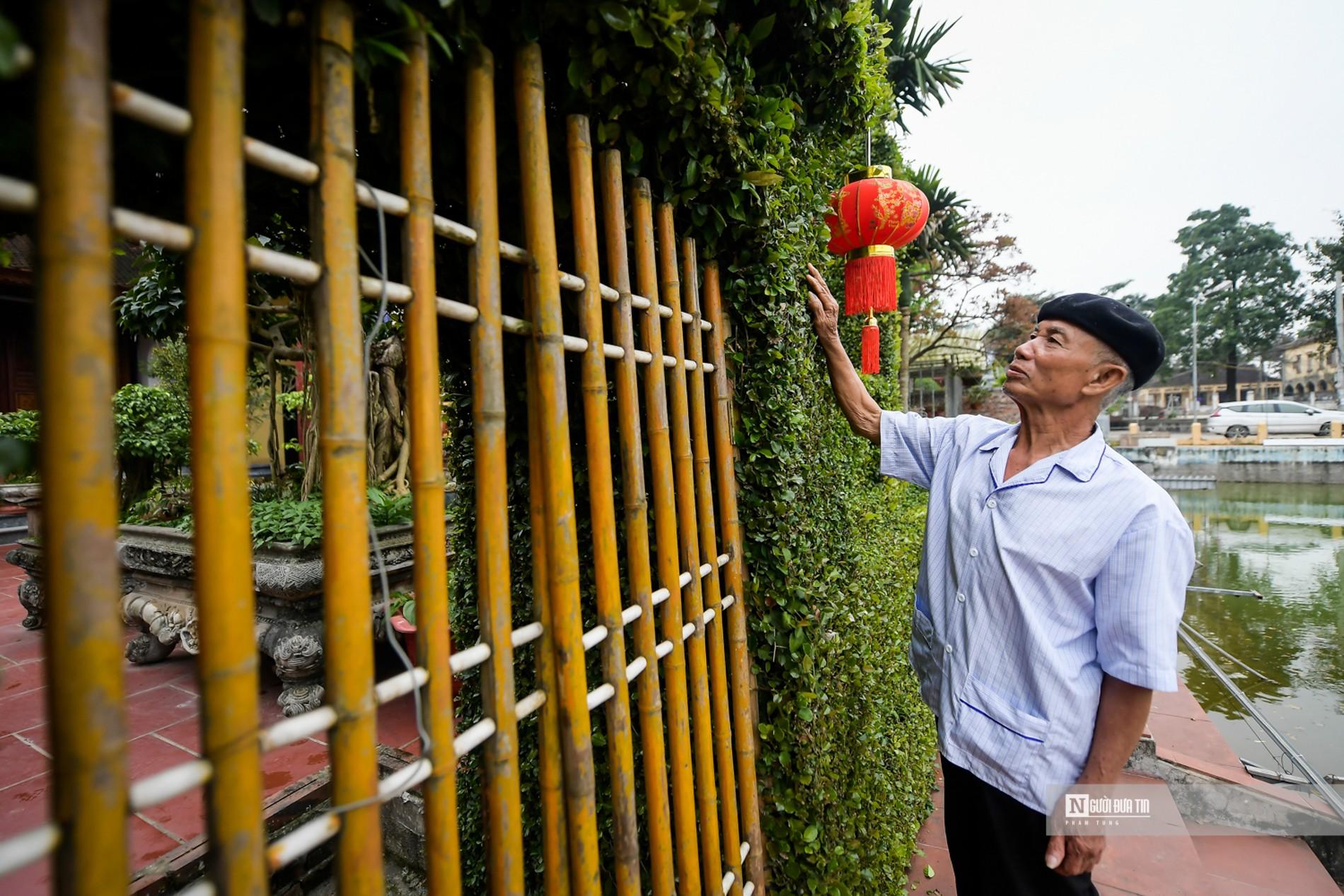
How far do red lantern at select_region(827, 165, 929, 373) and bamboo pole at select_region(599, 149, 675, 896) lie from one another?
7.73 feet

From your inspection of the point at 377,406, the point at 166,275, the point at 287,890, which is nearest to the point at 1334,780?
the point at 287,890

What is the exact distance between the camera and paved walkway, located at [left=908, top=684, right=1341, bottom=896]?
288 cm

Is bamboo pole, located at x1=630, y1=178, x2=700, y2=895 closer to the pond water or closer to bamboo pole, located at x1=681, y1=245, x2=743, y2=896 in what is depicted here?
bamboo pole, located at x1=681, y1=245, x2=743, y2=896

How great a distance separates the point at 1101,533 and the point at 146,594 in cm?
529

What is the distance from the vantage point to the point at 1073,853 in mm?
1590

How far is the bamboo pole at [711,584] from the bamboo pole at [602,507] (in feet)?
1.43

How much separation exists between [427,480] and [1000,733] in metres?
1.57

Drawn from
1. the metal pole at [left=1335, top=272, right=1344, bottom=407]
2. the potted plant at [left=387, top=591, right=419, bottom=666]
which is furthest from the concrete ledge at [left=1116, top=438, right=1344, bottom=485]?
the potted plant at [left=387, top=591, right=419, bottom=666]

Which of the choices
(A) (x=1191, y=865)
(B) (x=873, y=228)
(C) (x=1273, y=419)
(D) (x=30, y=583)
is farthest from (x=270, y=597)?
(C) (x=1273, y=419)

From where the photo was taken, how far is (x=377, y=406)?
5.70 metres

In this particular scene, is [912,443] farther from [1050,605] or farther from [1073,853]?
[1073,853]

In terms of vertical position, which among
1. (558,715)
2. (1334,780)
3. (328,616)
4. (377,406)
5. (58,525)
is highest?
(377,406)

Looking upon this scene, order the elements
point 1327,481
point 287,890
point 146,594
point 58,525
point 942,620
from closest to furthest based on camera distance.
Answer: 1. point 58,525
2. point 942,620
3. point 287,890
4. point 146,594
5. point 1327,481

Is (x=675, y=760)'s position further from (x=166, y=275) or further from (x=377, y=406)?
(x=377, y=406)
